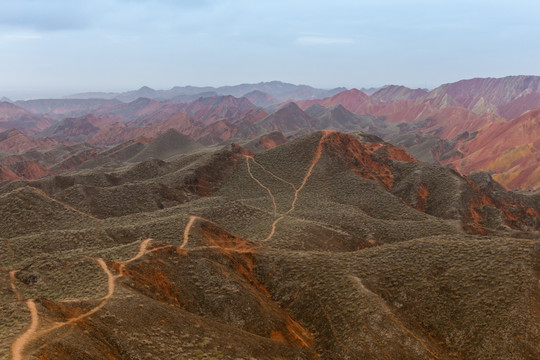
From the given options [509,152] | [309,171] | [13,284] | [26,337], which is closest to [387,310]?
[26,337]

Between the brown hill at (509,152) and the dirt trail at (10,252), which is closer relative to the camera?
the dirt trail at (10,252)

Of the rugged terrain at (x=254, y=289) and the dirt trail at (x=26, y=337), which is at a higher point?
the dirt trail at (x=26, y=337)

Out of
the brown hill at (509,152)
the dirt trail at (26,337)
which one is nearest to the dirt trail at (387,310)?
the dirt trail at (26,337)

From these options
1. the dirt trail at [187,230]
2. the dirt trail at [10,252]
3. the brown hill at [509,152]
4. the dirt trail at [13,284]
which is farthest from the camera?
the brown hill at [509,152]

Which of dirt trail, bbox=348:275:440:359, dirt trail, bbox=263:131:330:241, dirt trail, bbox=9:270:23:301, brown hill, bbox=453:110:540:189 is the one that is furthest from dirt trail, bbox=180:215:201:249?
brown hill, bbox=453:110:540:189

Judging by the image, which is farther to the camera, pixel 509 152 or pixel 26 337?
pixel 509 152

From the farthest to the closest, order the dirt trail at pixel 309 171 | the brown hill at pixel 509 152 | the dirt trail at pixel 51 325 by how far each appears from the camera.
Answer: the brown hill at pixel 509 152, the dirt trail at pixel 309 171, the dirt trail at pixel 51 325

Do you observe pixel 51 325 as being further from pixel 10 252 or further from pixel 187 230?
pixel 10 252

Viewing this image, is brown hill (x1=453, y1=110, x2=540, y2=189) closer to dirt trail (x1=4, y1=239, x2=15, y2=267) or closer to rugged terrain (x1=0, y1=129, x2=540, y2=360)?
rugged terrain (x1=0, y1=129, x2=540, y2=360)

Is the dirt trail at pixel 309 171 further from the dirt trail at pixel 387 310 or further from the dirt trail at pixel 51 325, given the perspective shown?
the dirt trail at pixel 51 325
